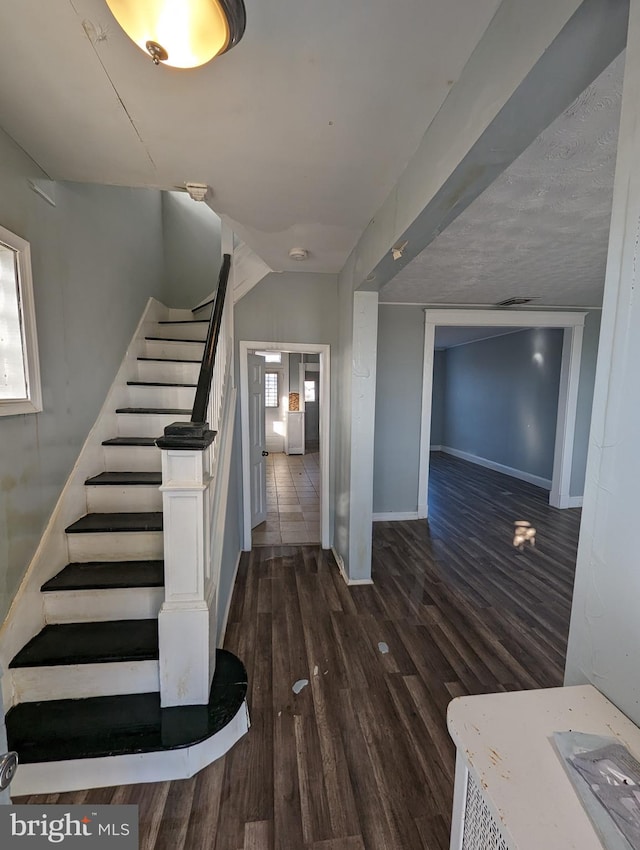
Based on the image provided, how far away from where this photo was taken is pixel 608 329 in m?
0.65

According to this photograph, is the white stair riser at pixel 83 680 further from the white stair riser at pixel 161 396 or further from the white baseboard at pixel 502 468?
the white baseboard at pixel 502 468

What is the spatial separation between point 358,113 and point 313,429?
9.37m

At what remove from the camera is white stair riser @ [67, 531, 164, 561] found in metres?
1.98

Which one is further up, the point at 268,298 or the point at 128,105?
the point at 128,105

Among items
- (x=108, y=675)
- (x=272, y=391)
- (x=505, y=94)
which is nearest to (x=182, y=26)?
(x=505, y=94)

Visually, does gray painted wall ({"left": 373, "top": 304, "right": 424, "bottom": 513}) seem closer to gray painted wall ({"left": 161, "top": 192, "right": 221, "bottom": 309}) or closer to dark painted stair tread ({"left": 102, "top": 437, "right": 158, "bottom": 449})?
gray painted wall ({"left": 161, "top": 192, "right": 221, "bottom": 309})

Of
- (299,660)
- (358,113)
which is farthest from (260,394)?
(358,113)

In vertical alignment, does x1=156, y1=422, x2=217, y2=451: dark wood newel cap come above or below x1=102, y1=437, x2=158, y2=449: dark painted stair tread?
above

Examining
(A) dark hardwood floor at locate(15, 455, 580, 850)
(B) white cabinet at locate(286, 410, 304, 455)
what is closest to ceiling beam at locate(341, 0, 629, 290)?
(A) dark hardwood floor at locate(15, 455, 580, 850)

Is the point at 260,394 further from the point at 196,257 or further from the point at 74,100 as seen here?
the point at 74,100

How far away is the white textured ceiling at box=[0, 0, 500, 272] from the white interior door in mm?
1938

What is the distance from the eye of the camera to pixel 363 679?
6.54 ft

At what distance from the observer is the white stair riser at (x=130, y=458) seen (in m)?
2.42

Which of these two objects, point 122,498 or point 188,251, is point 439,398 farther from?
point 122,498
